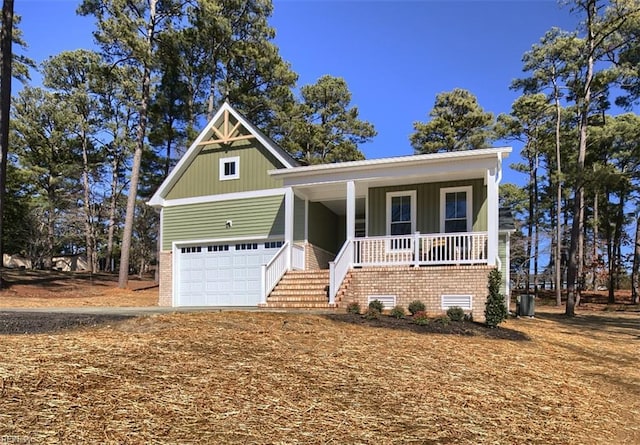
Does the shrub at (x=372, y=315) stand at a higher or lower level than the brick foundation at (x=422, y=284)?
lower

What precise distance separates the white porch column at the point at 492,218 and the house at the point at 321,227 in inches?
0.9

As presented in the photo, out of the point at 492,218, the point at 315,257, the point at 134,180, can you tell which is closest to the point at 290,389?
the point at 492,218

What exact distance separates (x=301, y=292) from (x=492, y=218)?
5141 mm

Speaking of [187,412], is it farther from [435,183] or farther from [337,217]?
[337,217]

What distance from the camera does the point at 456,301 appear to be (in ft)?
34.6

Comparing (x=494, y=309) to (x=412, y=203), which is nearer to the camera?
(x=494, y=309)

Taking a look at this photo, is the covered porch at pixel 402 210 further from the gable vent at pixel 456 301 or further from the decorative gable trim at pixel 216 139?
the decorative gable trim at pixel 216 139

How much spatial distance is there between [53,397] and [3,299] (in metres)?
14.1

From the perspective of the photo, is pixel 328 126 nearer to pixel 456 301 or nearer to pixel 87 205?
pixel 87 205

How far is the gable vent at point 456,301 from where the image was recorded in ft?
34.3

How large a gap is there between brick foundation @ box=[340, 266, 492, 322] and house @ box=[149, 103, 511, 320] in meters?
0.02

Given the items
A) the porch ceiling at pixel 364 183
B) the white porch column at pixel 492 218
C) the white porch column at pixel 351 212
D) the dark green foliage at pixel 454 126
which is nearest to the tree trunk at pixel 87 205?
the porch ceiling at pixel 364 183

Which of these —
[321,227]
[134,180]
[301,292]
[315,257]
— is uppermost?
[134,180]

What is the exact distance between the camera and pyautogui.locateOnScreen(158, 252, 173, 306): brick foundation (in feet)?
50.8
